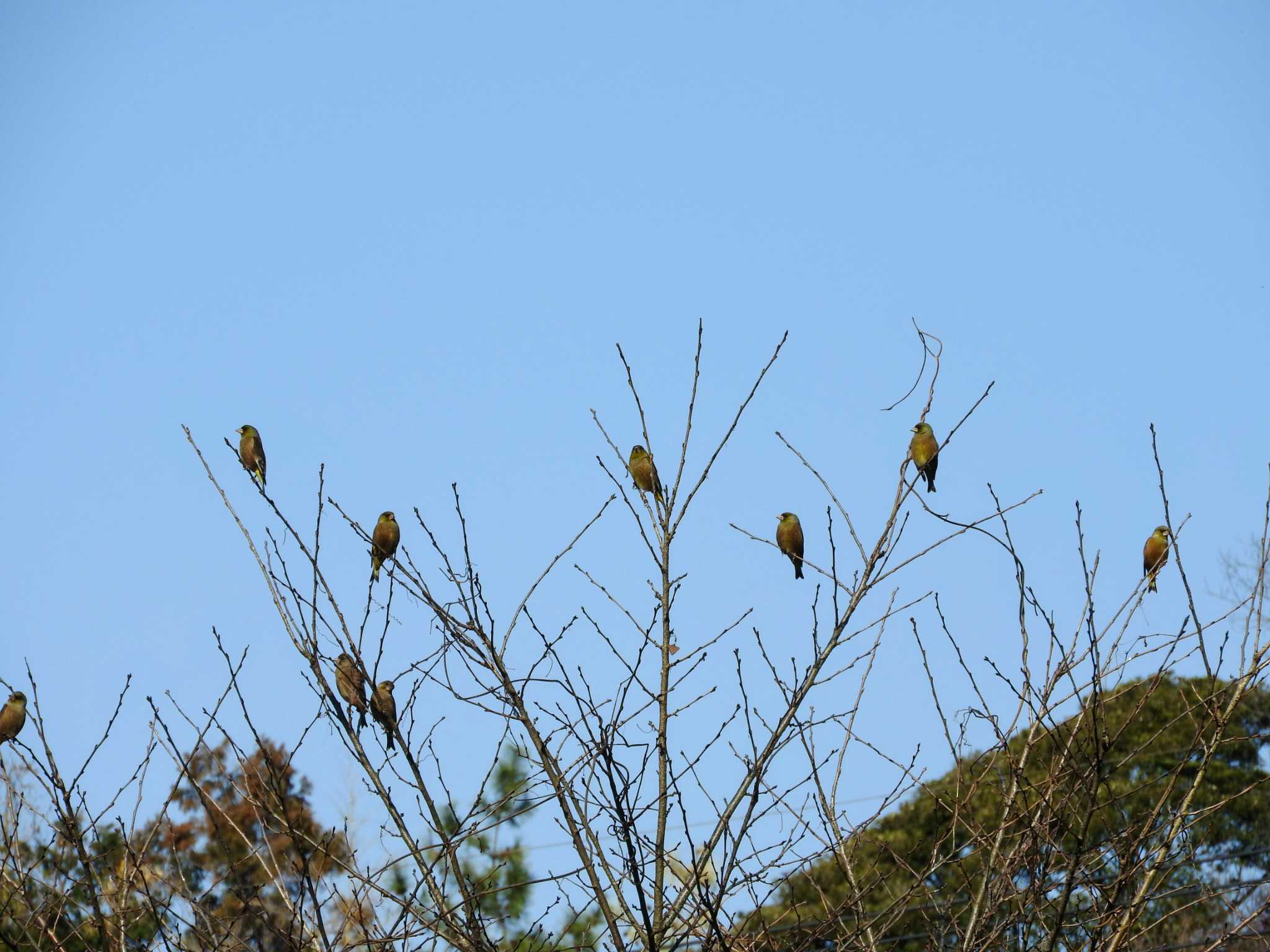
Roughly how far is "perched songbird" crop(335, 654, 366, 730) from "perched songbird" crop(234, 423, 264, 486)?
2141 millimetres

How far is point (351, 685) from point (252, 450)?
123 inches

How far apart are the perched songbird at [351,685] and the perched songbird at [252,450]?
2.14 metres

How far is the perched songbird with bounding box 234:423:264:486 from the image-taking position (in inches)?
290

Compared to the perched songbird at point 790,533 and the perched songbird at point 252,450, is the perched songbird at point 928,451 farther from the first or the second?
the perched songbird at point 252,450

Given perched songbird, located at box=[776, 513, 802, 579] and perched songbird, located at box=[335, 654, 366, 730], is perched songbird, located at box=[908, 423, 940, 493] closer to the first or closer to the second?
perched songbird, located at box=[776, 513, 802, 579]

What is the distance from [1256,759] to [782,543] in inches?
364

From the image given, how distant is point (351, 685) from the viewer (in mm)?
4777

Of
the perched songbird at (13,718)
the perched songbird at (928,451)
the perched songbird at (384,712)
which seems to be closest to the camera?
the perched songbird at (384,712)

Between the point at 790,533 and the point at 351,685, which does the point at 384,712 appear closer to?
the point at 351,685

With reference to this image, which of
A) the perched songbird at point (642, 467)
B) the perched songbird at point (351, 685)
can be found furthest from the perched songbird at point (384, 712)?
the perched songbird at point (642, 467)

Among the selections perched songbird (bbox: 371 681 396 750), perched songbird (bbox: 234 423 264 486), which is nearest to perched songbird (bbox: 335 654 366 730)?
perched songbird (bbox: 371 681 396 750)

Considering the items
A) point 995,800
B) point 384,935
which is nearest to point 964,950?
point 384,935

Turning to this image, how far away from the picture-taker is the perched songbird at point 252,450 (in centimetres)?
736

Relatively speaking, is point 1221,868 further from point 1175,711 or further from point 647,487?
point 647,487
